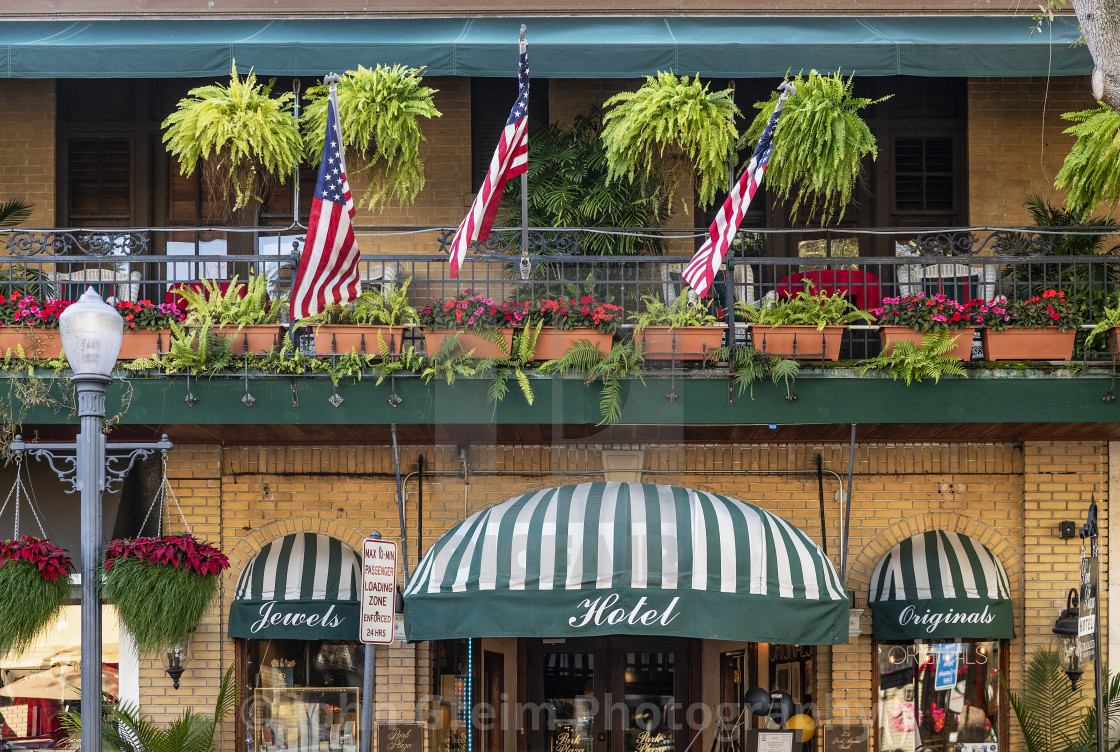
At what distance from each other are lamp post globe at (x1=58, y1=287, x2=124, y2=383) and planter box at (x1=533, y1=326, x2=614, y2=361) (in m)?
3.78

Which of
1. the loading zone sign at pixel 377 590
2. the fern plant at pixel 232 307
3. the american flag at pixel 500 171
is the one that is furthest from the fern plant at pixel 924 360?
the fern plant at pixel 232 307

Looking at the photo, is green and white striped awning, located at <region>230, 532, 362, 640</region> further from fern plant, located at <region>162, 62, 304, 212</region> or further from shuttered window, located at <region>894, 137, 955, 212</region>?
shuttered window, located at <region>894, 137, 955, 212</region>

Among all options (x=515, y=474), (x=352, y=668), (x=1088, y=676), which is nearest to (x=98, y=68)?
(x=515, y=474)

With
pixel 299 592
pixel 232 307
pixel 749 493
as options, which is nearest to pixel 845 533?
pixel 749 493

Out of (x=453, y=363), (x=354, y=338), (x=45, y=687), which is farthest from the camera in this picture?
(x=45, y=687)

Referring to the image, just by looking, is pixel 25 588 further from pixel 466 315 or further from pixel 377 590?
pixel 466 315

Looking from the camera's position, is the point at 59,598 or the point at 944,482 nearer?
the point at 59,598

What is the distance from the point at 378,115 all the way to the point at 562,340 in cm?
264

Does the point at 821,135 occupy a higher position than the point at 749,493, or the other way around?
the point at 821,135

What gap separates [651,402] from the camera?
1007 cm

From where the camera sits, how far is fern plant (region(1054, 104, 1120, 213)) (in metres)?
9.85

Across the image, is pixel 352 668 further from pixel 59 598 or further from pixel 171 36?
pixel 171 36

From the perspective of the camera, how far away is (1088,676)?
11.1 metres

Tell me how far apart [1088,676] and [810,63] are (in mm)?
6447
